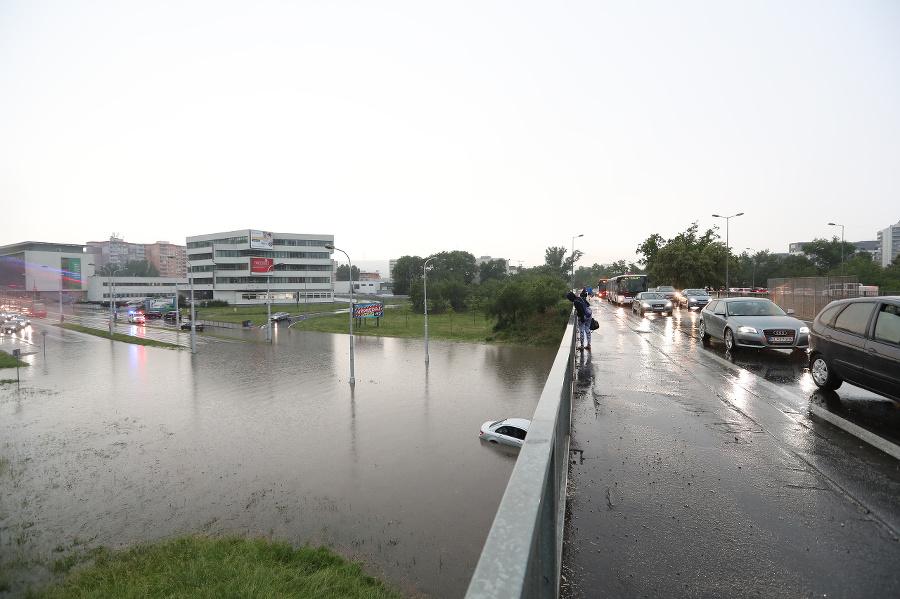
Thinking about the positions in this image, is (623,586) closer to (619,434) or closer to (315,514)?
(619,434)

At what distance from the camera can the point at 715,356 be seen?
38.5ft

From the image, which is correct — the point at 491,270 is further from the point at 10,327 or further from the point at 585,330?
the point at 585,330

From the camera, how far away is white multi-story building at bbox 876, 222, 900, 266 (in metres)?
154

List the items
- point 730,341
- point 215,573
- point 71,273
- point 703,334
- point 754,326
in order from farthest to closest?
point 71,273 → point 703,334 → point 730,341 → point 754,326 → point 215,573

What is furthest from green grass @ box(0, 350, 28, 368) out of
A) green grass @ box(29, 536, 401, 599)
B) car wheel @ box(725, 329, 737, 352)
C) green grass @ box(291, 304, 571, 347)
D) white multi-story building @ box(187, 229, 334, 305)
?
car wheel @ box(725, 329, 737, 352)

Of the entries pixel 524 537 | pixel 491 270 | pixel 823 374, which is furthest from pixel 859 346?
pixel 491 270

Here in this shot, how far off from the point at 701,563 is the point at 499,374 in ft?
98.0

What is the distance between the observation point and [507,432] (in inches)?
694

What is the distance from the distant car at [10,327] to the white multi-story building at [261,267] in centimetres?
3313

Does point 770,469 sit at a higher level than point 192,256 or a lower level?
lower

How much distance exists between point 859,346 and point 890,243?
689ft

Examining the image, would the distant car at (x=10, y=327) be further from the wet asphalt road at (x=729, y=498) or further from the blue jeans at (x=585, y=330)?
the wet asphalt road at (x=729, y=498)

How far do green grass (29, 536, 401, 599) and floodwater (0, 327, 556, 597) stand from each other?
2.14ft

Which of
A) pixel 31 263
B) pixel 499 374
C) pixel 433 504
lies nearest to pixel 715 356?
pixel 433 504
